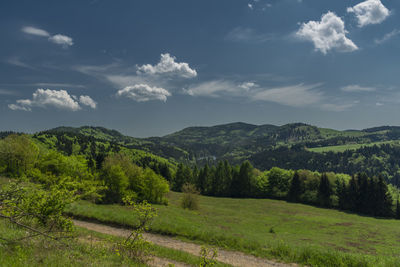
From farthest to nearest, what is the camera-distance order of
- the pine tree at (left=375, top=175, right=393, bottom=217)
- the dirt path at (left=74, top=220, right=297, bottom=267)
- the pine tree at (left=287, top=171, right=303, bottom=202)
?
the pine tree at (left=287, top=171, right=303, bottom=202)
the pine tree at (left=375, top=175, right=393, bottom=217)
the dirt path at (left=74, top=220, right=297, bottom=267)

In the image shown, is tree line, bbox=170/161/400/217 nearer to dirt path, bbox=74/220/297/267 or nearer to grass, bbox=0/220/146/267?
dirt path, bbox=74/220/297/267

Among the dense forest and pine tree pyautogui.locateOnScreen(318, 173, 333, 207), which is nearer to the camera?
the dense forest

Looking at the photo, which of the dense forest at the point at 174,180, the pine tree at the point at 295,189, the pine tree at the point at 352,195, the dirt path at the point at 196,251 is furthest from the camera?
the pine tree at the point at 295,189

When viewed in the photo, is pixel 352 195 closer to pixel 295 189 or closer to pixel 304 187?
pixel 304 187

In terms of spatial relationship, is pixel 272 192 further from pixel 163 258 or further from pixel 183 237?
pixel 163 258

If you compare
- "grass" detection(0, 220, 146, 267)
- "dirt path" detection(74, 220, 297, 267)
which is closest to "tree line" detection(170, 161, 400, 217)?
"dirt path" detection(74, 220, 297, 267)

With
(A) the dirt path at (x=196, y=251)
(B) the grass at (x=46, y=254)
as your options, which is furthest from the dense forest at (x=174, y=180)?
(B) the grass at (x=46, y=254)

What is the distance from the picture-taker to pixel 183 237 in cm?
2247

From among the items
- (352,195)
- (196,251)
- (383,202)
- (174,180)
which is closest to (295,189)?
(352,195)

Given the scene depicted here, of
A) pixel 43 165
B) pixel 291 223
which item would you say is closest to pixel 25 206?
pixel 43 165

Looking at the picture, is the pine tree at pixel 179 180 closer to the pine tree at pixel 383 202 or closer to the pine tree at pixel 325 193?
the pine tree at pixel 325 193

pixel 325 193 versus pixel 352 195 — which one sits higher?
pixel 325 193

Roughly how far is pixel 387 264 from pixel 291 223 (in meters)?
45.2

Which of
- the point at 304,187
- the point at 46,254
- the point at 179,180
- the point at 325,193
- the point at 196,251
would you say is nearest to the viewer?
the point at 46,254
